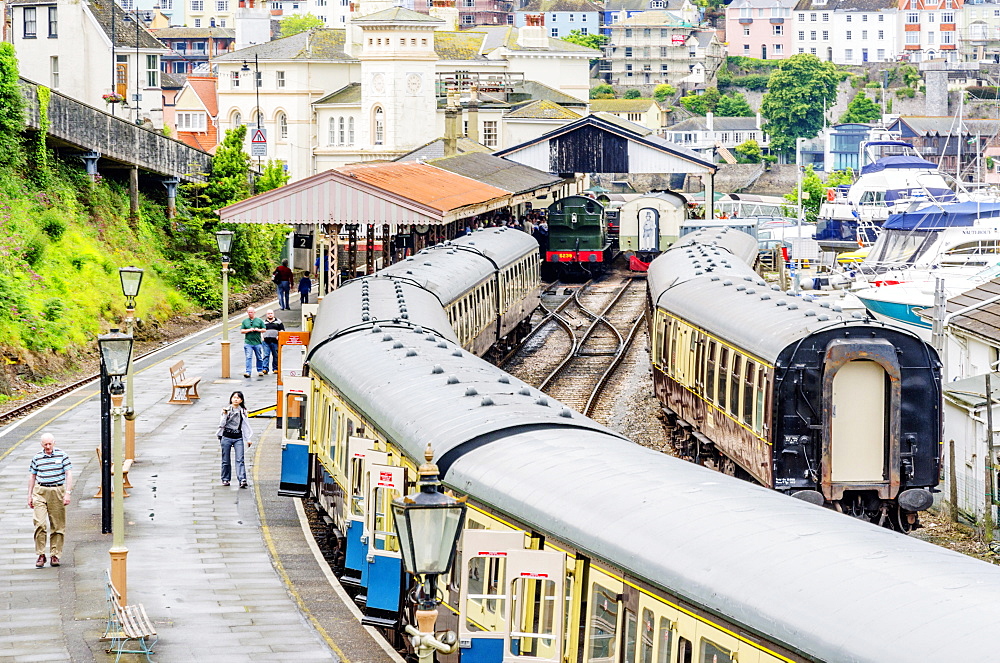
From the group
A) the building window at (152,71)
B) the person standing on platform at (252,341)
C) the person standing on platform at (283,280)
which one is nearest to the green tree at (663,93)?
the building window at (152,71)

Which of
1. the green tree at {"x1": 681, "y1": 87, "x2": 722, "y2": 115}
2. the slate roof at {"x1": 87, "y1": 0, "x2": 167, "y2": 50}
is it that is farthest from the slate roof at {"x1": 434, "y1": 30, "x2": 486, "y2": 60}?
the green tree at {"x1": 681, "y1": 87, "x2": 722, "y2": 115}

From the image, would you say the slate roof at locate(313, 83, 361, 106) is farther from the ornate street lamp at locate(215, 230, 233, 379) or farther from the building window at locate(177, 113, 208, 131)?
the ornate street lamp at locate(215, 230, 233, 379)

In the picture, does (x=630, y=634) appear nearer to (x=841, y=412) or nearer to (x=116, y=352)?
(x=841, y=412)

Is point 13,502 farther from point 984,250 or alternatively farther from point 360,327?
point 984,250

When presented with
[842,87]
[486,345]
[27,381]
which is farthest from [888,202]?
[842,87]

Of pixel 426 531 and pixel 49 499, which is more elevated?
pixel 426 531

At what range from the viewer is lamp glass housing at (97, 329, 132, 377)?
655 inches

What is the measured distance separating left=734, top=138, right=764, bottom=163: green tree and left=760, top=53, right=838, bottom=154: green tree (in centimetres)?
344

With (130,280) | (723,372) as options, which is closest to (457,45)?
(723,372)

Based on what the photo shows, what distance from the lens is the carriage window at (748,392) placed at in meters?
19.3

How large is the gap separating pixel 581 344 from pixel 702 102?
15139 centimetres

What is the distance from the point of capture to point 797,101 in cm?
16912

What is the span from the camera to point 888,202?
2867 inches

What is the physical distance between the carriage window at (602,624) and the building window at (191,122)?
98.9 metres
